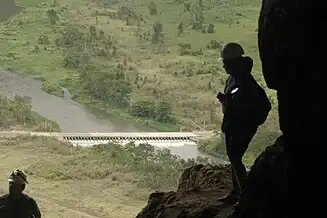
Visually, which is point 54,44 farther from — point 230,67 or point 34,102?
point 230,67

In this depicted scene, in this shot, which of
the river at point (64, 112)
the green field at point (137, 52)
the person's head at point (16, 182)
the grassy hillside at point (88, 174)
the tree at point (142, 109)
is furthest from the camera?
the green field at point (137, 52)

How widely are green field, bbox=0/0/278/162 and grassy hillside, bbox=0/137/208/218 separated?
166 centimetres

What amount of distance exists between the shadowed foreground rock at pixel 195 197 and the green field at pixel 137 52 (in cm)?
720

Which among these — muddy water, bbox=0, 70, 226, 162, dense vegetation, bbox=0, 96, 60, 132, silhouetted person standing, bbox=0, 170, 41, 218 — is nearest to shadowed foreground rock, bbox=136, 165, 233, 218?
silhouetted person standing, bbox=0, 170, 41, 218

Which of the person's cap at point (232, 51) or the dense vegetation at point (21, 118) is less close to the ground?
the person's cap at point (232, 51)

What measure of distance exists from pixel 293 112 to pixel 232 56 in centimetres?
51

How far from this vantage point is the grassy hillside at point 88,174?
11.6 metres

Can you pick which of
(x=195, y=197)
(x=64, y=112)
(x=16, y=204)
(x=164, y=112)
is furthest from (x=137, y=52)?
(x=16, y=204)

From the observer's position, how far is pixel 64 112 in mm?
16078

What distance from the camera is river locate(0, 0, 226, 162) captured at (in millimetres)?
15031

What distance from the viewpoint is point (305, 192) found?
10.4ft

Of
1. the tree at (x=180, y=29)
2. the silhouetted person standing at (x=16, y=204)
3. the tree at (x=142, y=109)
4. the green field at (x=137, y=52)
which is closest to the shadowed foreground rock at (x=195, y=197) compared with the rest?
the silhouetted person standing at (x=16, y=204)

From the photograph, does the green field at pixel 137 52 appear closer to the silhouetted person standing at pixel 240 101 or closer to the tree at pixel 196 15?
the tree at pixel 196 15

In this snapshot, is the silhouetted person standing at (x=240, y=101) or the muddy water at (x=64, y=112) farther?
the muddy water at (x=64, y=112)
